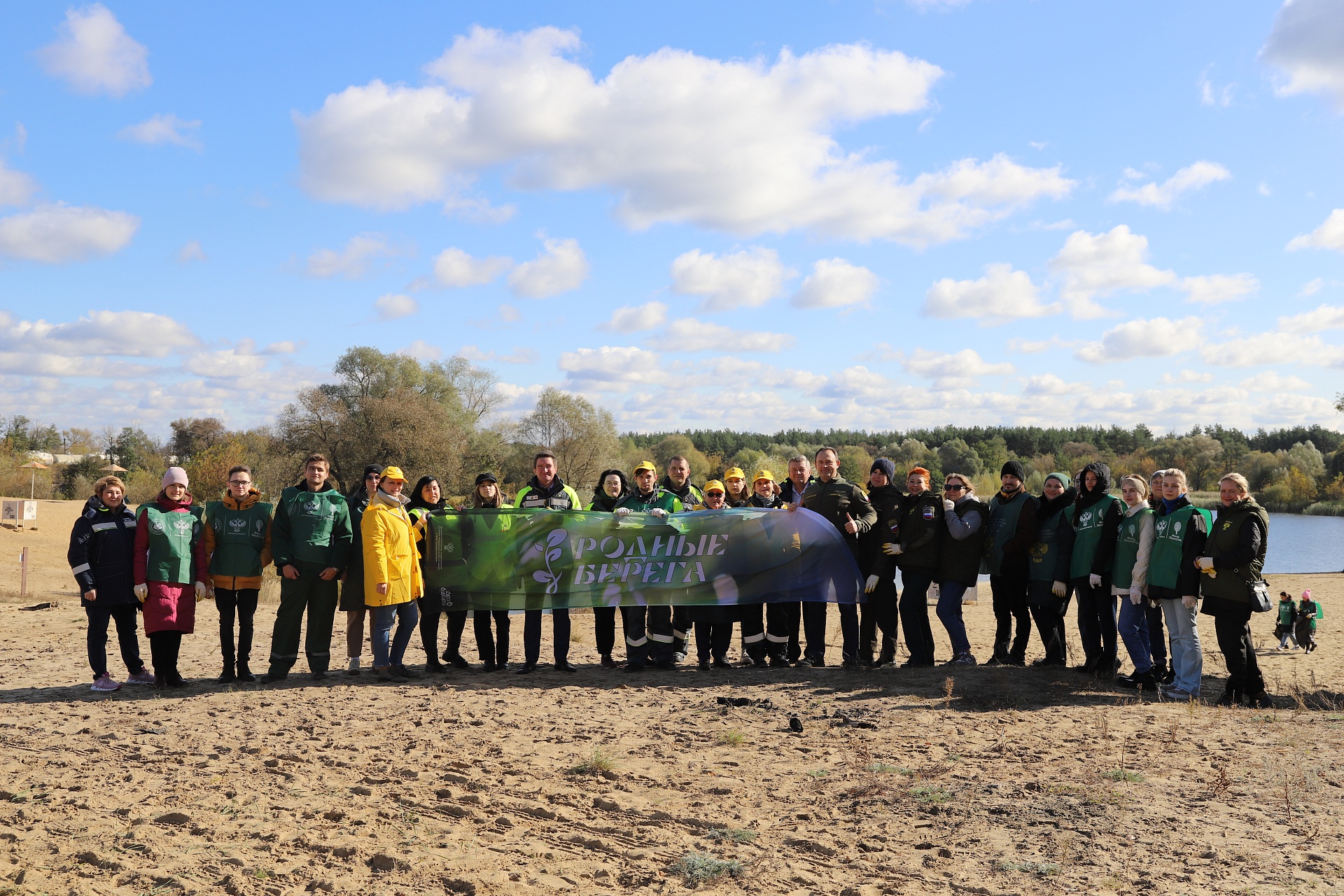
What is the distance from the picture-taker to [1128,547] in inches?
334

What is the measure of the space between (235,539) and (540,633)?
297 centimetres

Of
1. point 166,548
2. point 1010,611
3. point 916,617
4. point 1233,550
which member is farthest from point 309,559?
point 1233,550

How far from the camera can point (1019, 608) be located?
9.52m

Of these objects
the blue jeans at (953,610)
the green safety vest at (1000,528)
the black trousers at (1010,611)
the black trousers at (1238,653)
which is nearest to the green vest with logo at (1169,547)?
the black trousers at (1238,653)

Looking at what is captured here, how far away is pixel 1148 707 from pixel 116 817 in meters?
7.54

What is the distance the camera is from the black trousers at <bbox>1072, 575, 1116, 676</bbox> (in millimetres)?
8867

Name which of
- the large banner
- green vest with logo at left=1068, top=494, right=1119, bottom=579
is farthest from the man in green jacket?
green vest with logo at left=1068, top=494, right=1119, bottom=579

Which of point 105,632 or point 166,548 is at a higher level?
point 166,548

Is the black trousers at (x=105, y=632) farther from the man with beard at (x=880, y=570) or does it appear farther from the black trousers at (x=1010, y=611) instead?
the black trousers at (x=1010, y=611)

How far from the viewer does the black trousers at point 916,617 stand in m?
9.30

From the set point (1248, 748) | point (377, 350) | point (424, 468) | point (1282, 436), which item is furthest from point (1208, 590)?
point (1282, 436)

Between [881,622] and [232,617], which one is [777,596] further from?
[232,617]

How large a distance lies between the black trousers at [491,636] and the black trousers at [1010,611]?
194 inches

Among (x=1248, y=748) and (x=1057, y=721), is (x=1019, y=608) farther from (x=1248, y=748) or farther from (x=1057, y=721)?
(x=1248, y=748)
